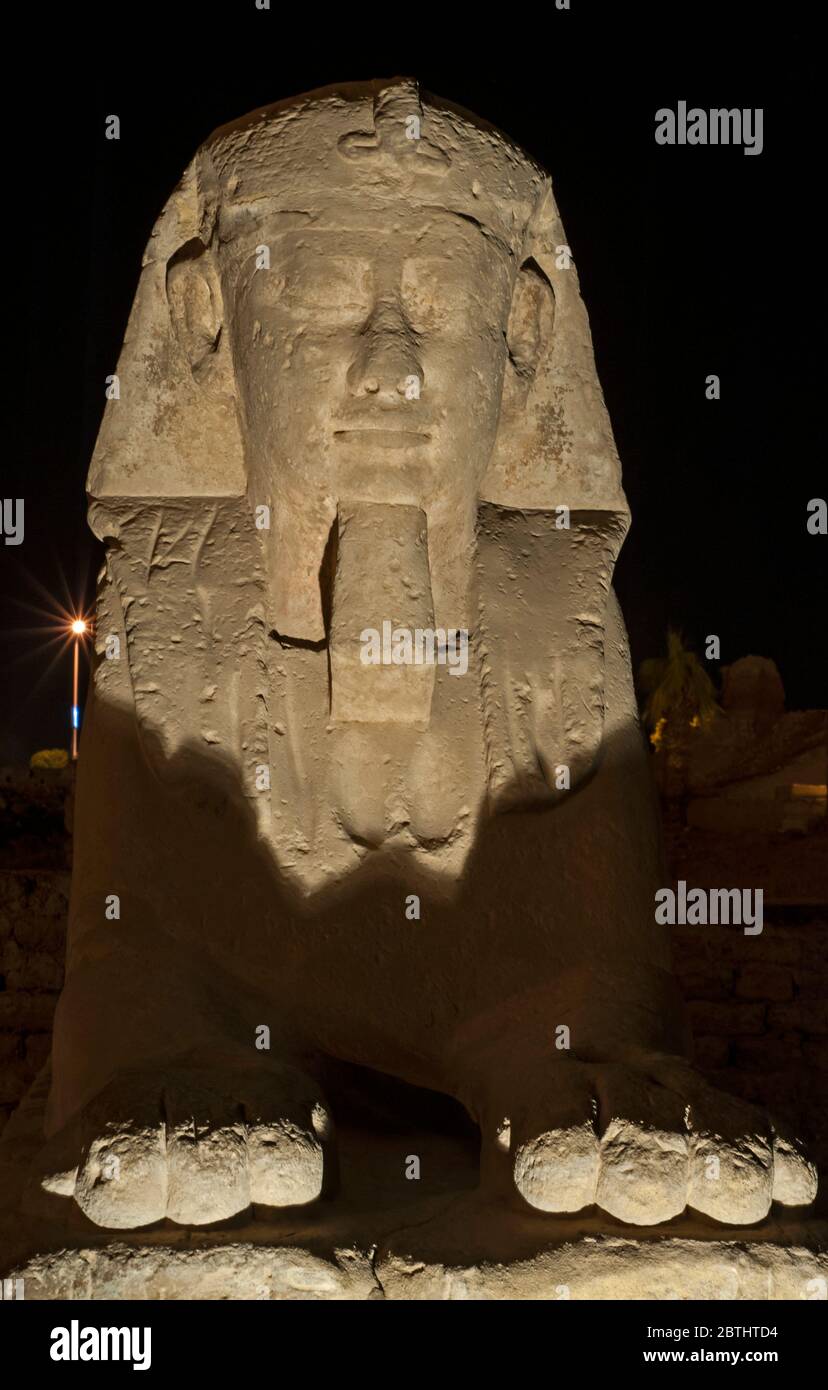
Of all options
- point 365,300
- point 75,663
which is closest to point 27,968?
point 365,300

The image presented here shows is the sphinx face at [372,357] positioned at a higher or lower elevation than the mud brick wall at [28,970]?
higher

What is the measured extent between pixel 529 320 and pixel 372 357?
19.3 inches

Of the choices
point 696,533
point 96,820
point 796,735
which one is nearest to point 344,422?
point 96,820

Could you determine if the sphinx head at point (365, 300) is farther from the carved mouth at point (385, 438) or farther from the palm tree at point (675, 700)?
the palm tree at point (675, 700)

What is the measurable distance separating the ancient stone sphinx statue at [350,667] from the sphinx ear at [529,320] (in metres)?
0.01

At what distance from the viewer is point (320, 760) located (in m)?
3.00

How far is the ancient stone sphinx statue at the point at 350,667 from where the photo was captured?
9.37 feet

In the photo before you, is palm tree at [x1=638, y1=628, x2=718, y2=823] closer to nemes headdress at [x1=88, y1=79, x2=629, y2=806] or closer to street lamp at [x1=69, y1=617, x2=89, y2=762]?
street lamp at [x1=69, y1=617, x2=89, y2=762]

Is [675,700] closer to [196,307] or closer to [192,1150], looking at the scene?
[196,307]

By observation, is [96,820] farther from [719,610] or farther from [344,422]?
[719,610]

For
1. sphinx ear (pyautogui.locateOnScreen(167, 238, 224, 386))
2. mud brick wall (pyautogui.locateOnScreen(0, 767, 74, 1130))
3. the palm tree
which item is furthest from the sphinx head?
the palm tree

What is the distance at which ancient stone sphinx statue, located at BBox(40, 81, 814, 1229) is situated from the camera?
9.37 feet

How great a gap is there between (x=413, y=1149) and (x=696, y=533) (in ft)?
27.8

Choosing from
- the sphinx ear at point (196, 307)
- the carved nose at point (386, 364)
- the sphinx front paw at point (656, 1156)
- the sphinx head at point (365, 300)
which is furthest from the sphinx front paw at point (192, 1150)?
the sphinx ear at point (196, 307)
